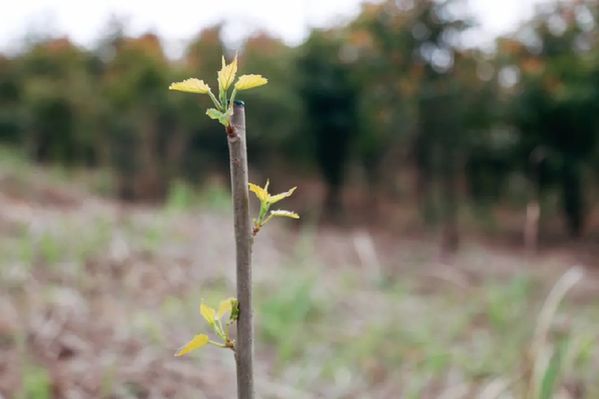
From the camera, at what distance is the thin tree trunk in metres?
0.58

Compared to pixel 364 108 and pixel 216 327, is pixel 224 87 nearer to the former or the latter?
pixel 216 327

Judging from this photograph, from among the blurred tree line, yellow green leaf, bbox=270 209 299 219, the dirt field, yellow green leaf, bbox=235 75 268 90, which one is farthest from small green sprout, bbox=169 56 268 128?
the blurred tree line

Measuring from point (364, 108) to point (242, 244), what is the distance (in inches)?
425

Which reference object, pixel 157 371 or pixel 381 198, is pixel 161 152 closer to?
pixel 381 198

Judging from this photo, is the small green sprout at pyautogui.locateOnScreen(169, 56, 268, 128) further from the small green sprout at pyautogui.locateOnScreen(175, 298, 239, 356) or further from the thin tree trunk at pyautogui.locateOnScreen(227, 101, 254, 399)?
the small green sprout at pyautogui.locateOnScreen(175, 298, 239, 356)

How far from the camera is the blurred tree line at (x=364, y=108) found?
388 inches

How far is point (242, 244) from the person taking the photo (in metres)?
0.61

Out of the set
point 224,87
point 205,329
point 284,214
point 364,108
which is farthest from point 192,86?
point 364,108

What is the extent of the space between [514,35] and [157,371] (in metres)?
10.1

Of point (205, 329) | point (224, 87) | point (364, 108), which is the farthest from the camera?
point (364, 108)

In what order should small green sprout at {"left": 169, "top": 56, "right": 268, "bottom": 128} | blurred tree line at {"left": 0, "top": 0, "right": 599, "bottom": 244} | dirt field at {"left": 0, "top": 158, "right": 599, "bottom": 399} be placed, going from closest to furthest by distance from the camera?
small green sprout at {"left": 169, "top": 56, "right": 268, "bottom": 128}
dirt field at {"left": 0, "top": 158, "right": 599, "bottom": 399}
blurred tree line at {"left": 0, "top": 0, "right": 599, "bottom": 244}

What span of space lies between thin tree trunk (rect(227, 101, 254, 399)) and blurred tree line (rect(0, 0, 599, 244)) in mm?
8514

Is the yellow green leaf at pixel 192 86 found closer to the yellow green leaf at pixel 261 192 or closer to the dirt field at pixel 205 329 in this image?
the yellow green leaf at pixel 261 192

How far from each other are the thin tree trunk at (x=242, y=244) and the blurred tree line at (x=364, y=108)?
27.9 feet
